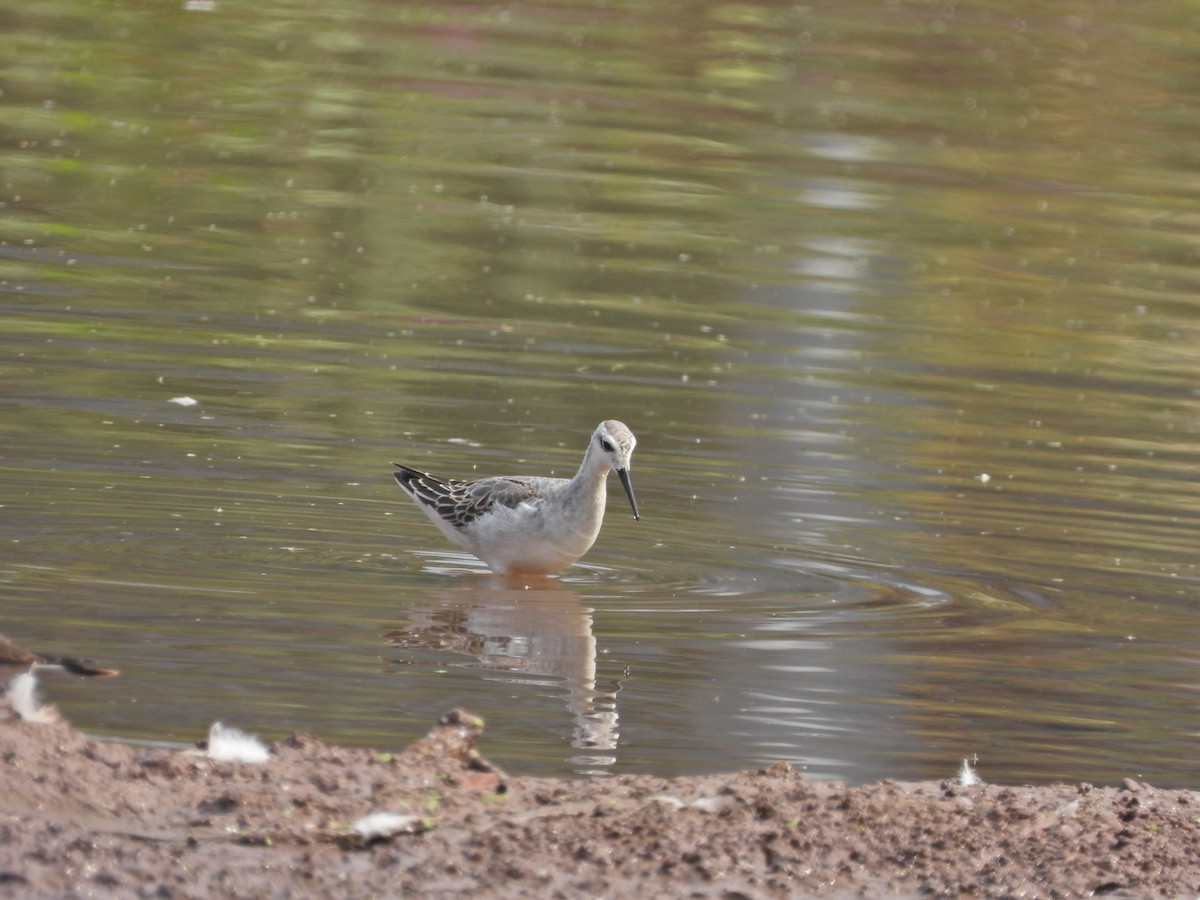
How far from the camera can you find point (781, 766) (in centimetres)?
653

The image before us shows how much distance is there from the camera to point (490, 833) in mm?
5727

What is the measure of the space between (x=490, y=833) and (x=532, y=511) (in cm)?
400

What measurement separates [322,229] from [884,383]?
4550 mm

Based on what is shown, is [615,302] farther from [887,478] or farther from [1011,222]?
[1011,222]

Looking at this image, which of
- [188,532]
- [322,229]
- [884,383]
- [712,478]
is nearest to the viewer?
[188,532]

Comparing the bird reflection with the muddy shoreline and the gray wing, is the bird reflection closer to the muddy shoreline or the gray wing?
the gray wing

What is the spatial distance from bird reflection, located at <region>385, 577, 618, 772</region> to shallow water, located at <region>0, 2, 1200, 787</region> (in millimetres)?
32

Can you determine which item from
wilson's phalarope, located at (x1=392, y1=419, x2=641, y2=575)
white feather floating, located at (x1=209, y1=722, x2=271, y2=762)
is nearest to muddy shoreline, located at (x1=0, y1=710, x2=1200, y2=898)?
white feather floating, located at (x1=209, y1=722, x2=271, y2=762)

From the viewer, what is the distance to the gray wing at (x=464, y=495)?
9.84m

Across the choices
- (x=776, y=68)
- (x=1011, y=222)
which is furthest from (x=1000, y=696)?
(x=776, y=68)

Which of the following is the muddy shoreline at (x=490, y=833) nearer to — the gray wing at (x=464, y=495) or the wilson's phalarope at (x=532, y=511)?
the wilson's phalarope at (x=532, y=511)

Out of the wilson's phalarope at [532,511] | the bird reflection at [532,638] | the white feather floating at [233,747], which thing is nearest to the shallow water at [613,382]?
the bird reflection at [532,638]

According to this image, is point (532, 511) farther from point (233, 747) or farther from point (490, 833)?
point (490, 833)

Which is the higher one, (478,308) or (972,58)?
(972,58)
